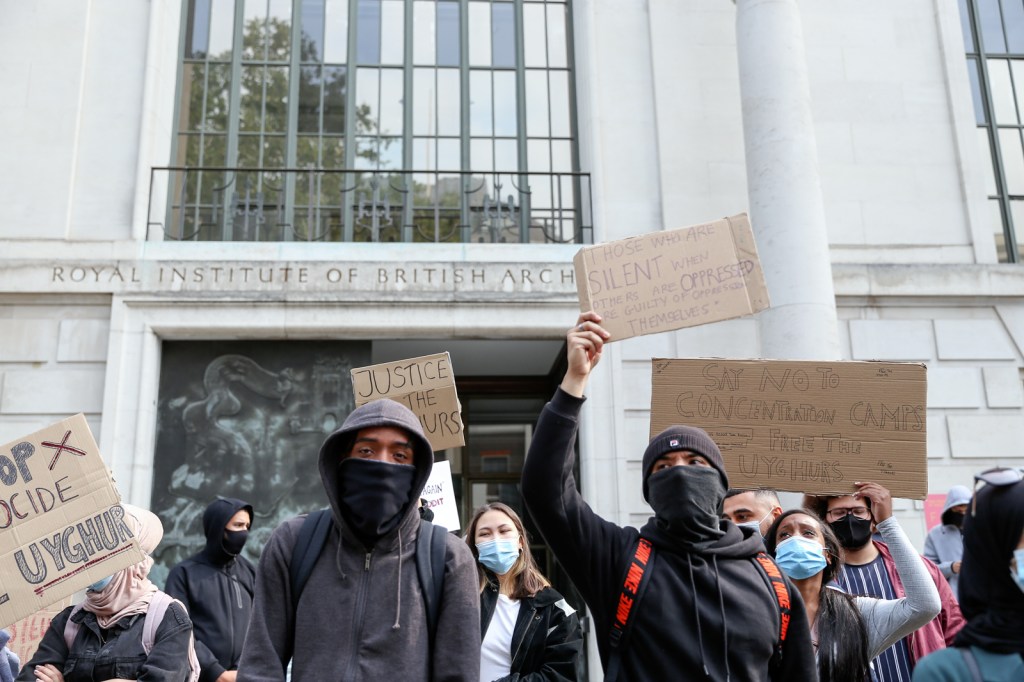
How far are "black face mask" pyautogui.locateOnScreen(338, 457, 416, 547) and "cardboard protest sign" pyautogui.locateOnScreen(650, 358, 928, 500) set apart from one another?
2267 mm

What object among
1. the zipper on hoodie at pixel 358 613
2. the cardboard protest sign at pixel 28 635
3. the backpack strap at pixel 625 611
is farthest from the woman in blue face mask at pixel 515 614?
the cardboard protest sign at pixel 28 635

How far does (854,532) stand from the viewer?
4816 millimetres

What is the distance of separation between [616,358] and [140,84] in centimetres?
603

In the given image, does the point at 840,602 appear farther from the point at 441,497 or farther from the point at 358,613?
the point at 441,497

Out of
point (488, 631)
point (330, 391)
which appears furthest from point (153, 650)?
point (330, 391)

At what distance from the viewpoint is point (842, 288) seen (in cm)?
1042

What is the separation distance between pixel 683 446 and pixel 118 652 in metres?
2.66

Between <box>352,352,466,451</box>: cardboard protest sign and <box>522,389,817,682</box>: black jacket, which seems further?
<box>352,352,466,451</box>: cardboard protest sign

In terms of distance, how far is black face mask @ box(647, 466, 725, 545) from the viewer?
10.2ft

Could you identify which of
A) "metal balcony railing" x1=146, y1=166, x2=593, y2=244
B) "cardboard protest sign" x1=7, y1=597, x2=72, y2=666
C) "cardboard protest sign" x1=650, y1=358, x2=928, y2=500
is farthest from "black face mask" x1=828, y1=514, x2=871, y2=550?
"metal balcony railing" x1=146, y1=166, x2=593, y2=244

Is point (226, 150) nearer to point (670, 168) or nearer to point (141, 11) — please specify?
point (141, 11)

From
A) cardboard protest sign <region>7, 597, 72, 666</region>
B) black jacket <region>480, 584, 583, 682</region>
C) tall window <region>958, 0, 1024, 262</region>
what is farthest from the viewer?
tall window <region>958, 0, 1024, 262</region>

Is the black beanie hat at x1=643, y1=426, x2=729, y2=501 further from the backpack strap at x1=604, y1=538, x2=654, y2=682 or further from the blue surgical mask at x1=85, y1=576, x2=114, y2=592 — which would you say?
the blue surgical mask at x1=85, y1=576, x2=114, y2=592

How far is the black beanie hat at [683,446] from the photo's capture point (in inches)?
126
